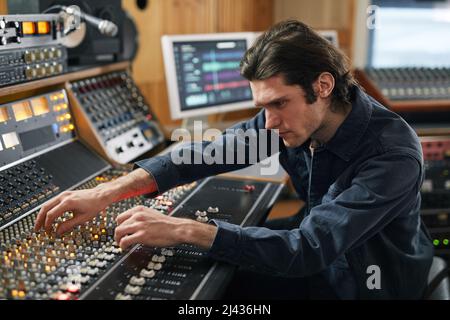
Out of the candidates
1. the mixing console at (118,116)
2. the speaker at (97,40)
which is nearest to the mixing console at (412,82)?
the mixing console at (118,116)

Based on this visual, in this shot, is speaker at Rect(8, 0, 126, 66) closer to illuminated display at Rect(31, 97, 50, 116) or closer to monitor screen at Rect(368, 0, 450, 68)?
illuminated display at Rect(31, 97, 50, 116)

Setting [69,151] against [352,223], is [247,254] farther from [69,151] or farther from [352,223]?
[69,151]

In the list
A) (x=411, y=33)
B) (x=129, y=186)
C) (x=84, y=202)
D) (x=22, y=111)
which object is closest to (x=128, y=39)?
(x=22, y=111)

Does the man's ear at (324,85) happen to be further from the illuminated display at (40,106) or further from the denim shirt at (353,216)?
the illuminated display at (40,106)

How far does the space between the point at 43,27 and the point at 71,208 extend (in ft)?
2.28

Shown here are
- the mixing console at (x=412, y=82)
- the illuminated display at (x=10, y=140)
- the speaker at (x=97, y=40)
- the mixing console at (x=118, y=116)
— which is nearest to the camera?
the illuminated display at (x=10, y=140)

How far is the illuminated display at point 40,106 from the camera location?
1764 mm

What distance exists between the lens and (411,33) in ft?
11.0

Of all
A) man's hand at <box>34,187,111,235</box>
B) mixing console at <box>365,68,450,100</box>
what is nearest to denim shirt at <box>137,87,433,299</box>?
man's hand at <box>34,187,111,235</box>

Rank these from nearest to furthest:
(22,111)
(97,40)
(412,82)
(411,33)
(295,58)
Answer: (295,58), (22,111), (97,40), (412,82), (411,33)

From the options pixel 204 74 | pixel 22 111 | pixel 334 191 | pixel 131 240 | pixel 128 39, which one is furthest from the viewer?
pixel 204 74

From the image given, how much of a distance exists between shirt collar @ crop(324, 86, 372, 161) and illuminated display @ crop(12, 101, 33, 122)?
37.7 inches

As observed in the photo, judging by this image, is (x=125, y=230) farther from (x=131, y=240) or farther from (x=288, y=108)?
(x=288, y=108)

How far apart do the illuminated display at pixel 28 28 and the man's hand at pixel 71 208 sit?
578 mm
